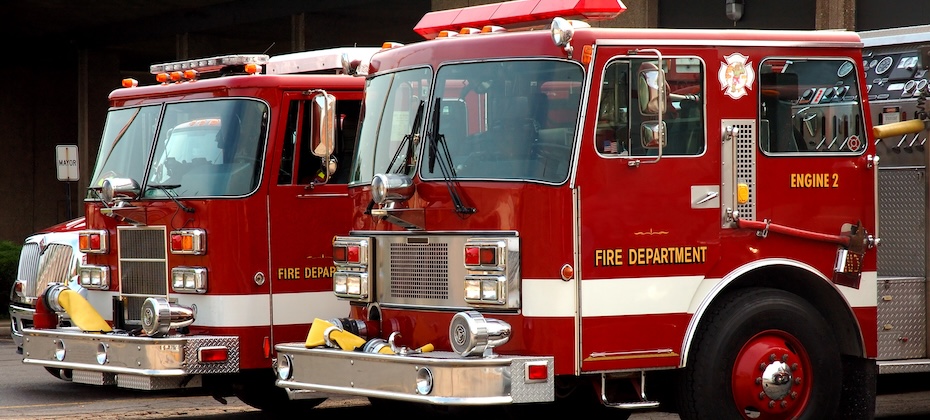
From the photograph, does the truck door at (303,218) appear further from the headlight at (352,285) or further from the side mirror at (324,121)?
the headlight at (352,285)

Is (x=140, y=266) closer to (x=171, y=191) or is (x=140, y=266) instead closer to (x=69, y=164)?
(x=171, y=191)

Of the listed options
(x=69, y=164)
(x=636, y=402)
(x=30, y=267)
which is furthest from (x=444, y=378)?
(x=69, y=164)

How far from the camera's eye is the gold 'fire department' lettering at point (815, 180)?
301 inches

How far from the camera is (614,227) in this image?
719 cm

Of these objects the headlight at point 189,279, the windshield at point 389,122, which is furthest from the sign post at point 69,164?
the windshield at point 389,122

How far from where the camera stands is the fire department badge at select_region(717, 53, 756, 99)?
24.6 feet

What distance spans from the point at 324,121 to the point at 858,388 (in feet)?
12.4

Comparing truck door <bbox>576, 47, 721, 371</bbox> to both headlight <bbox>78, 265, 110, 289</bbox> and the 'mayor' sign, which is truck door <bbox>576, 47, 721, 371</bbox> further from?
the 'mayor' sign

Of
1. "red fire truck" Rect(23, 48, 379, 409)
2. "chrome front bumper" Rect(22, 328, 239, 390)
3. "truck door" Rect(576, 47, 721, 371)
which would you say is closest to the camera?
"truck door" Rect(576, 47, 721, 371)

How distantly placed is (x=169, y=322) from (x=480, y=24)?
302 cm

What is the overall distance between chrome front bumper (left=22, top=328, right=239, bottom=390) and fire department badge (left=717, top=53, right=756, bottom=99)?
3829 millimetres

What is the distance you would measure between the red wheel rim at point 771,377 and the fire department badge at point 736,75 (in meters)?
1.38

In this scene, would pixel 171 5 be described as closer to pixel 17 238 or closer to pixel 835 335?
pixel 17 238

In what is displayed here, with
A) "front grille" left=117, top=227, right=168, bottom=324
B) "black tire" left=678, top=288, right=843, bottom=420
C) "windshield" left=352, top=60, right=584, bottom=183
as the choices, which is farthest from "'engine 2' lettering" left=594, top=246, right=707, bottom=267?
"front grille" left=117, top=227, right=168, bottom=324
